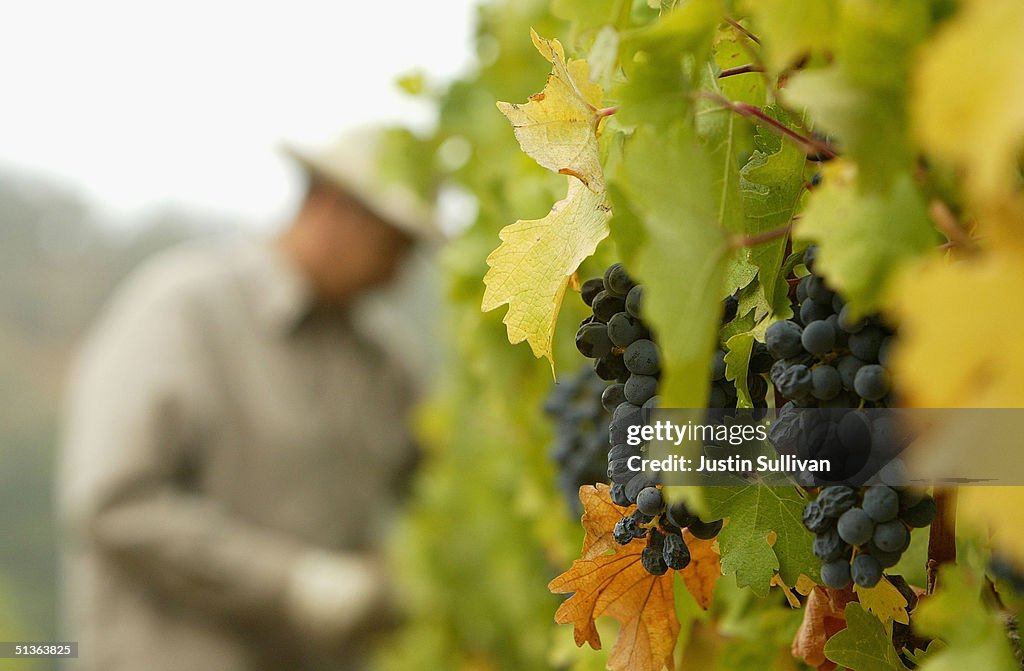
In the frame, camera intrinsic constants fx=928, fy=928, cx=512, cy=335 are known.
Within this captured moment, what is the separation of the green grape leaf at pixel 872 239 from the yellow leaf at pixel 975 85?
0.25 feet

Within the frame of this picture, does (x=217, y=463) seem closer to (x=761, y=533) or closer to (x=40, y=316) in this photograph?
(x=761, y=533)

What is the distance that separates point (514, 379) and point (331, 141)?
1.47 metres

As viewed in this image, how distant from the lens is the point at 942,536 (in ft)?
1.59

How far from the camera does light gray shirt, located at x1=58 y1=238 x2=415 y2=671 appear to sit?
7.29 ft

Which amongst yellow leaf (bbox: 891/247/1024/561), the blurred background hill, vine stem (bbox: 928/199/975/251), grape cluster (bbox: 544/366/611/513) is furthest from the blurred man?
the blurred background hill

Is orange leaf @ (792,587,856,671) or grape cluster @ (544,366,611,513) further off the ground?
grape cluster @ (544,366,611,513)

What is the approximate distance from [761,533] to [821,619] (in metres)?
0.09

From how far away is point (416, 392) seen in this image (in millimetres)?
2947

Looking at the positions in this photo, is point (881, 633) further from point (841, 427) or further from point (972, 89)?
point (972, 89)

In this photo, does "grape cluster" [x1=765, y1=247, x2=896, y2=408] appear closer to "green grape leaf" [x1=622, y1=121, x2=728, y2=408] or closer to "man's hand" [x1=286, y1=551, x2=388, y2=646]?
"green grape leaf" [x1=622, y1=121, x2=728, y2=408]

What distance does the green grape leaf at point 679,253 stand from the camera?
0.35 m

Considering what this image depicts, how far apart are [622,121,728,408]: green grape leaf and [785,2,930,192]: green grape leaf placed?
60 mm

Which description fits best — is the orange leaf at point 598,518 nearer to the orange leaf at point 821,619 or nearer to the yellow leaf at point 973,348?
the orange leaf at point 821,619

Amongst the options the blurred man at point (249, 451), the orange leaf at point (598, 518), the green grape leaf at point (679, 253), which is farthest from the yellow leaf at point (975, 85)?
the blurred man at point (249, 451)
